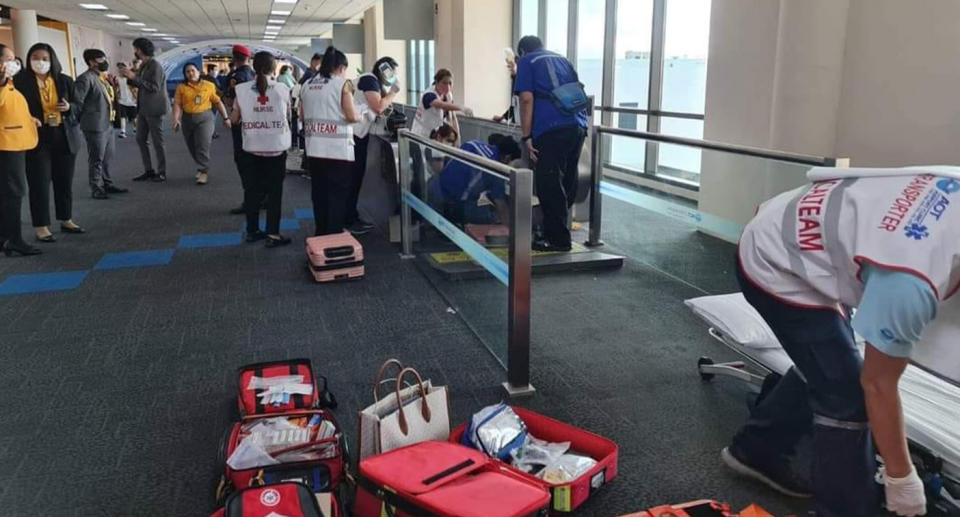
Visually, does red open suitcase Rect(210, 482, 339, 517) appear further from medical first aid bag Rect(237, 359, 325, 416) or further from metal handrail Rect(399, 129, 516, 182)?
metal handrail Rect(399, 129, 516, 182)

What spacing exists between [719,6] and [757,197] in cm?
249

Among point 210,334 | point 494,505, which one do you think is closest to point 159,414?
point 210,334

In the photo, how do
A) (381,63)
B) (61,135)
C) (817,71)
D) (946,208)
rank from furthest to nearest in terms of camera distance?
(381,63) < (61,135) < (817,71) < (946,208)

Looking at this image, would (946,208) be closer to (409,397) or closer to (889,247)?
(889,247)

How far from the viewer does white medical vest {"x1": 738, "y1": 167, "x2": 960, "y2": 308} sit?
5.03 ft

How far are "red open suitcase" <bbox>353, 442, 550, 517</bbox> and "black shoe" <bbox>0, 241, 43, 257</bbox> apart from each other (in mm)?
4626

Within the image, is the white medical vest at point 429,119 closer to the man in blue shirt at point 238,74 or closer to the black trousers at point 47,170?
the man in blue shirt at point 238,74

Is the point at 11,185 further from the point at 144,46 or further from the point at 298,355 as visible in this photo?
the point at 144,46

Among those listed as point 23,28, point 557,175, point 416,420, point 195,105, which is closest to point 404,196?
point 557,175

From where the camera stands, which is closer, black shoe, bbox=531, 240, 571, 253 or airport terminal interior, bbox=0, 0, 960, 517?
airport terminal interior, bbox=0, 0, 960, 517

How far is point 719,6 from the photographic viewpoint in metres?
5.91

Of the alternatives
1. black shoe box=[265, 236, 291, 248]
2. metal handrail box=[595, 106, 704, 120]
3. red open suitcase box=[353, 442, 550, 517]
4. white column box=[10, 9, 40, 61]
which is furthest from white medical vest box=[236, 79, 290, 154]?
white column box=[10, 9, 40, 61]

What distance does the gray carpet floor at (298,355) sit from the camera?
8.30 ft

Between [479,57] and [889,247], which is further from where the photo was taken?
[479,57]
